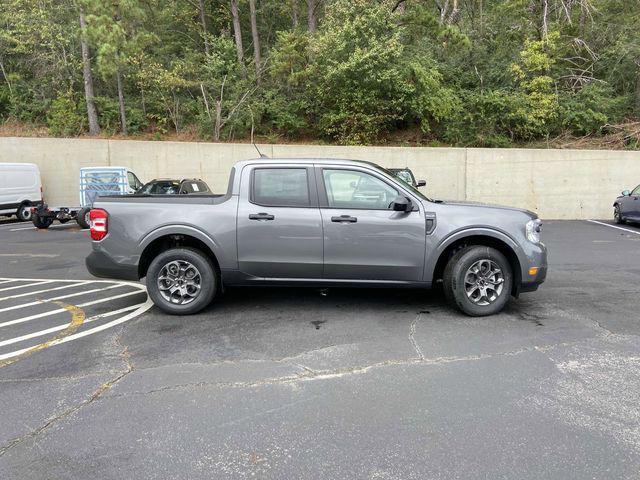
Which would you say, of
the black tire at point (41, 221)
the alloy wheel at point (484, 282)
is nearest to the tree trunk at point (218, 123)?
the black tire at point (41, 221)

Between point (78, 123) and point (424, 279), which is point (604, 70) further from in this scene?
point (78, 123)

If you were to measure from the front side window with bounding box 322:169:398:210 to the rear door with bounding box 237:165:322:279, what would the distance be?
0.22m

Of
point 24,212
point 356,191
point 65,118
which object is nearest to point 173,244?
point 356,191

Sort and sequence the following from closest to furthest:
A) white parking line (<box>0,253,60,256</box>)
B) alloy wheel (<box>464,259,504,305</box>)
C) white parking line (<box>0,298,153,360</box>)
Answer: white parking line (<box>0,298,153,360</box>)
alloy wheel (<box>464,259,504,305</box>)
white parking line (<box>0,253,60,256</box>)

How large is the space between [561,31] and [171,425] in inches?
1016

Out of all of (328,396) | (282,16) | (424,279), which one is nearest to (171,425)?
(328,396)

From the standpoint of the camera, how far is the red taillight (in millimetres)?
5738

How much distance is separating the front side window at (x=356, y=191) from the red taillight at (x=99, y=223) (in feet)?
8.67

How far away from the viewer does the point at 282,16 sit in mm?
27750

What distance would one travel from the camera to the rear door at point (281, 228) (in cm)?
558

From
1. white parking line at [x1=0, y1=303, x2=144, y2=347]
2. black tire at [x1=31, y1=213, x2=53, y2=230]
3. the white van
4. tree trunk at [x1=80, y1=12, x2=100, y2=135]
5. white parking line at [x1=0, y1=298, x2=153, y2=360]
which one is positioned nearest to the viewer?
white parking line at [x1=0, y1=298, x2=153, y2=360]

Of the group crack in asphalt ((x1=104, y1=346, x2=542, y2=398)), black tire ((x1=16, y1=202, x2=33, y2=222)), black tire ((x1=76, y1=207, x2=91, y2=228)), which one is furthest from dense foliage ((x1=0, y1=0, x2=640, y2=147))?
crack in asphalt ((x1=104, y1=346, x2=542, y2=398))

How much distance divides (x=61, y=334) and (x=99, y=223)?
134cm

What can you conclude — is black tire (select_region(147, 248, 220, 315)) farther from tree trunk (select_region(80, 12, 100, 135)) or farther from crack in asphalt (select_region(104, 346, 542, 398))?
tree trunk (select_region(80, 12, 100, 135))
